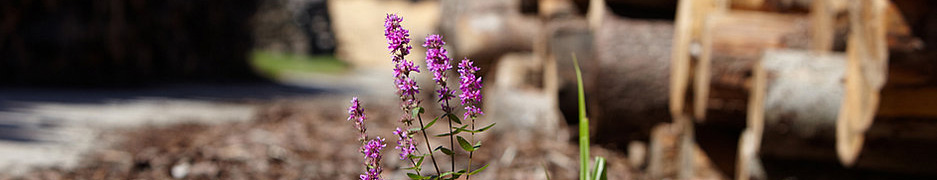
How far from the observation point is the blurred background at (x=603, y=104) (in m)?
1.73

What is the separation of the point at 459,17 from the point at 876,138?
3.50 m

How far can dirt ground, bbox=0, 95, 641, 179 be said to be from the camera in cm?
272

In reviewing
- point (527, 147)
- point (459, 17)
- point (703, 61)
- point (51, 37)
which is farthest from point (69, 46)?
point (703, 61)

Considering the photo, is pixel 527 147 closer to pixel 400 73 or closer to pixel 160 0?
pixel 400 73

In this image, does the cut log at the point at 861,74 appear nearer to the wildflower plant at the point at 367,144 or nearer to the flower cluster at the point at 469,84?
the flower cluster at the point at 469,84

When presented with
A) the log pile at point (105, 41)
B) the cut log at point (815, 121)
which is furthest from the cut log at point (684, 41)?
the log pile at point (105, 41)

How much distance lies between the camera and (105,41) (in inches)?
283

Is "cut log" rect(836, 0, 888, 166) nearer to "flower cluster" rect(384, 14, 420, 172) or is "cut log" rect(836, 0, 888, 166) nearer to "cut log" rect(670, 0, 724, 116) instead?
"cut log" rect(670, 0, 724, 116)

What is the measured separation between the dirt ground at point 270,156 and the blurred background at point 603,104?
0.01 meters

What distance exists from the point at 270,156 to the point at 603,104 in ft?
4.19

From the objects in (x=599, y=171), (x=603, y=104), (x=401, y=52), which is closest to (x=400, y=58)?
(x=401, y=52)

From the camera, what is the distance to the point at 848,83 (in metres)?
1.80

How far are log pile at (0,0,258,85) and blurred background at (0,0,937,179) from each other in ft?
0.08

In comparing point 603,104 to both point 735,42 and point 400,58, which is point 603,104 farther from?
point 400,58
